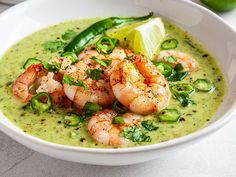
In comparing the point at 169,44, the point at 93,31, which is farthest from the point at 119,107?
the point at 93,31

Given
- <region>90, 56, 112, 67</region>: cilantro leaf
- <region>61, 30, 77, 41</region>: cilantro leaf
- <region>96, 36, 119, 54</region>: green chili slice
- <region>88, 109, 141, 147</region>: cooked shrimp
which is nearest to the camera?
<region>88, 109, 141, 147</region>: cooked shrimp

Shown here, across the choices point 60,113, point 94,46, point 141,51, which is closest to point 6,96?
point 60,113

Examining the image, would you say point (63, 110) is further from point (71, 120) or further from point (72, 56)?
point (72, 56)

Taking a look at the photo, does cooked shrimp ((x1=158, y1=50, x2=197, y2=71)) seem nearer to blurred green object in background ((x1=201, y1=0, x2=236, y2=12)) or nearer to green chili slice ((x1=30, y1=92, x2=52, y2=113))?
green chili slice ((x1=30, y1=92, x2=52, y2=113))

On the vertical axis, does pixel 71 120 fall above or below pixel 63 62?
below

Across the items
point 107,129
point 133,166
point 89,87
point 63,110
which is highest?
point 89,87

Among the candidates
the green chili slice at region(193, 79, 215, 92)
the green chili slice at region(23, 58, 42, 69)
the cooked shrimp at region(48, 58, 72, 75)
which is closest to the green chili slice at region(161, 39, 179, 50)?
the green chili slice at region(193, 79, 215, 92)

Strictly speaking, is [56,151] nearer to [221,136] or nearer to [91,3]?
[221,136]
